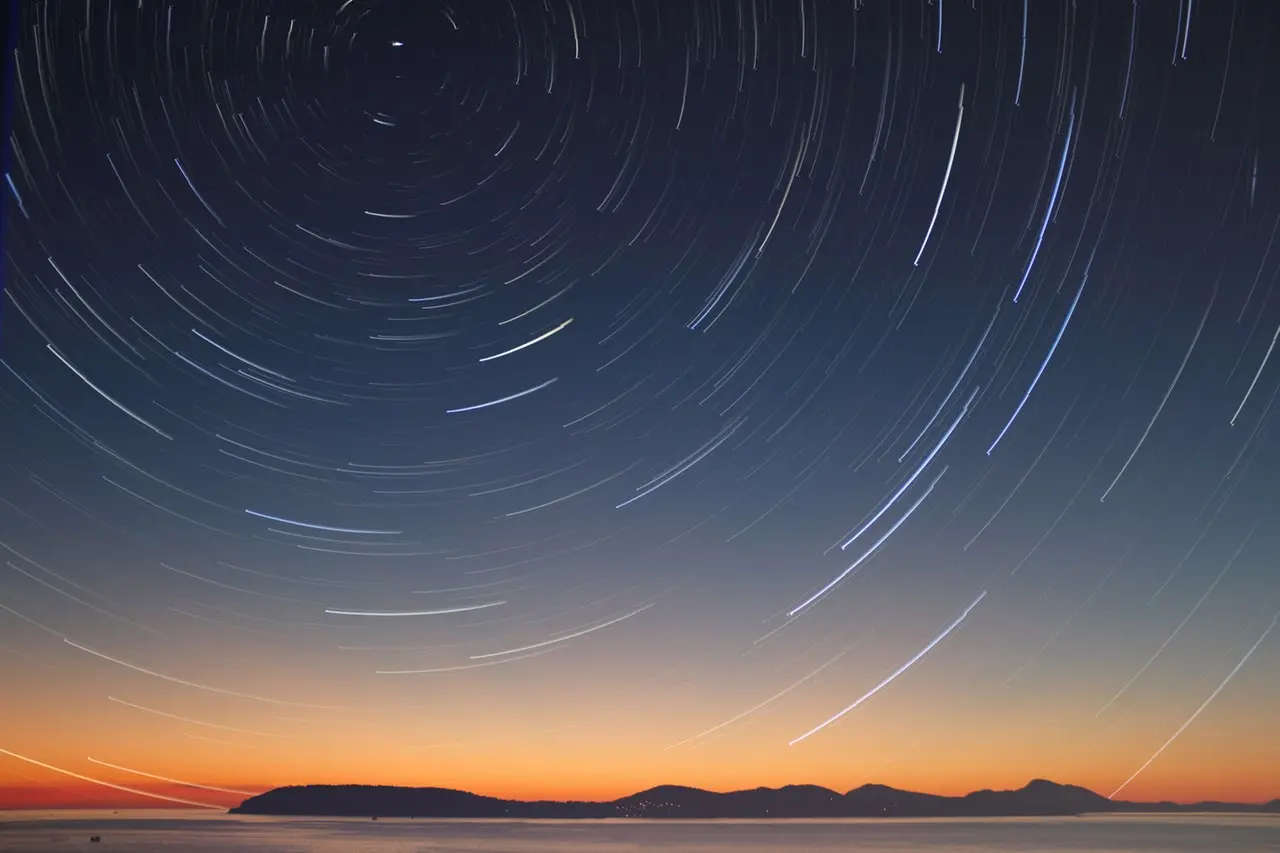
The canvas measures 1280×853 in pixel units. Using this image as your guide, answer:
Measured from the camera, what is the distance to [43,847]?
47656mm

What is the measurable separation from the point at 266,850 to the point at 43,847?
9.84 meters

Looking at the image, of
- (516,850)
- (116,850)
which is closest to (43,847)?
(116,850)

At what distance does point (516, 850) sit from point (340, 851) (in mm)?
9077

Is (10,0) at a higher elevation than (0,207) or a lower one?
higher

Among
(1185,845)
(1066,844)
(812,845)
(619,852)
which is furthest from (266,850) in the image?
(1185,845)

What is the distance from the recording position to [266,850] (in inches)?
2004

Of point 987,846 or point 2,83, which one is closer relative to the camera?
point 2,83

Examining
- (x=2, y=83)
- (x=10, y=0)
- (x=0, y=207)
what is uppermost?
(x=10, y=0)

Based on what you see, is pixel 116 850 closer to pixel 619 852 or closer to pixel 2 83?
pixel 619 852

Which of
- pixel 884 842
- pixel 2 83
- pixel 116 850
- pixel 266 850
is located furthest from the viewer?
pixel 884 842

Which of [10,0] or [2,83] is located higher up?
[10,0]

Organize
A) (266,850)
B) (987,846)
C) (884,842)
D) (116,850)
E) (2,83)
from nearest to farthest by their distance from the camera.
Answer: (2,83)
(116,850)
(266,850)
(987,846)
(884,842)

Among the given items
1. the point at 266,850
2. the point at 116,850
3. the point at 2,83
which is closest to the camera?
the point at 2,83

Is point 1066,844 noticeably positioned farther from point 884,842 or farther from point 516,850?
point 516,850
